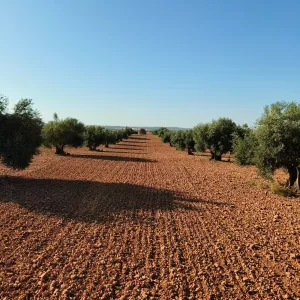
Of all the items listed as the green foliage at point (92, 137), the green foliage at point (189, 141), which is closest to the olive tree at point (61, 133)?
the green foliage at point (92, 137)

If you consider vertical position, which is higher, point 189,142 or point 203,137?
point 203,137

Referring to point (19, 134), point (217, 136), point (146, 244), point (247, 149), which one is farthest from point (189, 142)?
point (146, 244)

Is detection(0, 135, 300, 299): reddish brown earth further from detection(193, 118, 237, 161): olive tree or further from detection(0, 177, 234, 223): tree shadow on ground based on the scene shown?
detection(193, 118, 237, 161): olive tree

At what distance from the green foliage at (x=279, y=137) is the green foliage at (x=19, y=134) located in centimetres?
1433

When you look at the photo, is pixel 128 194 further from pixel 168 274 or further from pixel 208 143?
pixel 208 143

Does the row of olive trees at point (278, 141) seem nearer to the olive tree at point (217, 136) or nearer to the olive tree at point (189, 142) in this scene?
the olive tree at point (217, 136)

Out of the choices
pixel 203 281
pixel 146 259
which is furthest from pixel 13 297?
pixel 203 281

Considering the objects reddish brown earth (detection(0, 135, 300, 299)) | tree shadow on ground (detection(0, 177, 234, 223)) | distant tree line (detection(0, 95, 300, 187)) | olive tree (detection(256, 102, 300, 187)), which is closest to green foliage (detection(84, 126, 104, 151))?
distant tree line (detection(0, 95, 300, 187))

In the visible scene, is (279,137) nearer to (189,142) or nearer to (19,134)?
(19,134)

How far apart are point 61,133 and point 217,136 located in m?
20.3

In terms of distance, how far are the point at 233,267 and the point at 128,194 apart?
27.8 ft

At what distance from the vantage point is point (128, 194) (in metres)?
14.7

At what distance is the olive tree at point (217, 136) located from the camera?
3466 centimetres

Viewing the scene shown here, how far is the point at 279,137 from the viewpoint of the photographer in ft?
A: 49.8
